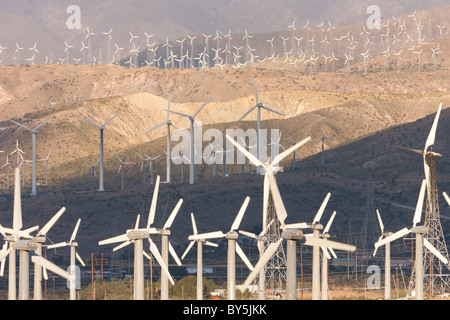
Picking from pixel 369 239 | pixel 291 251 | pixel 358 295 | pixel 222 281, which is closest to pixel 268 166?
pixel 291 251

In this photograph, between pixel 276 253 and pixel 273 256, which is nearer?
pixel 276 253

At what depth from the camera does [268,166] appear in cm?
7150

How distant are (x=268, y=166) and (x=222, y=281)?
281 feet

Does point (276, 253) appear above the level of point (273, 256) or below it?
above
